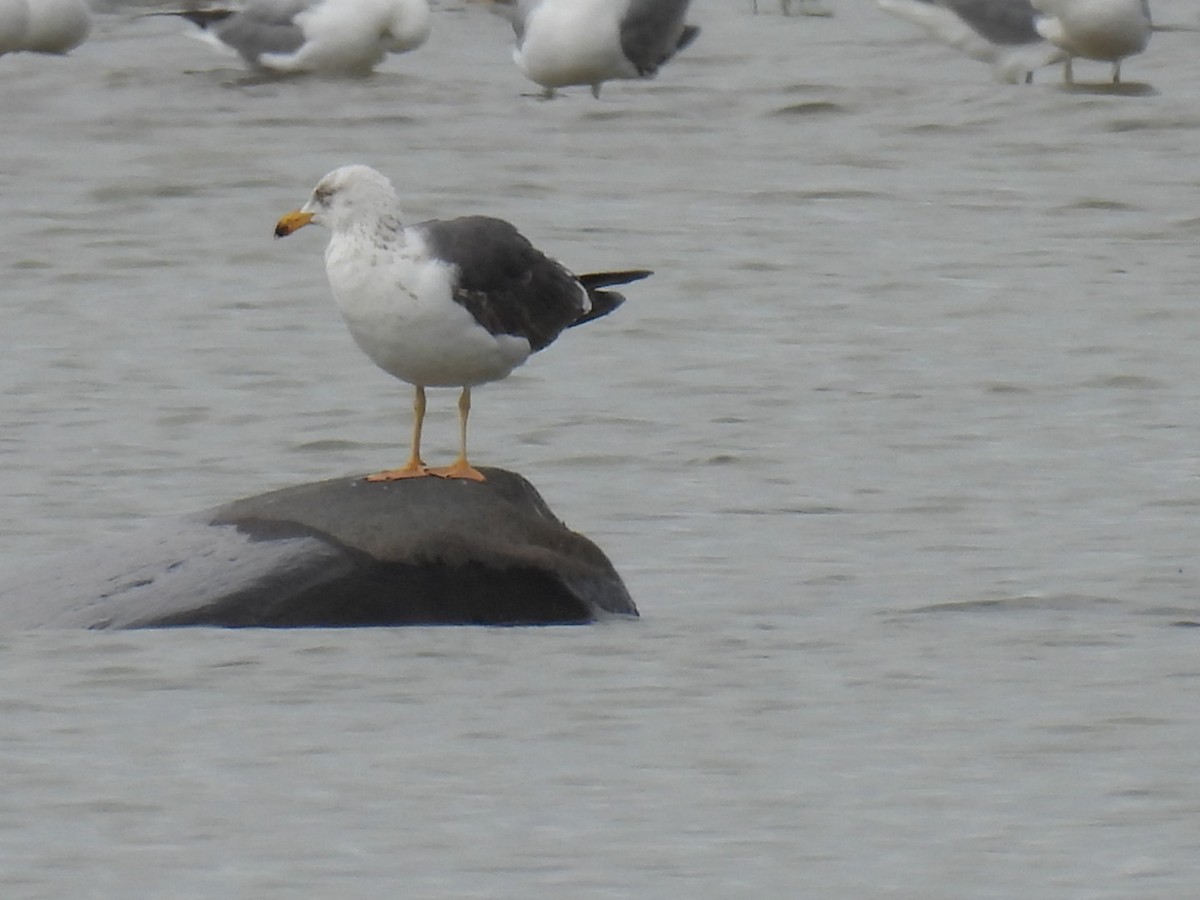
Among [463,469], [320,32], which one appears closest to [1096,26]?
[320,32]

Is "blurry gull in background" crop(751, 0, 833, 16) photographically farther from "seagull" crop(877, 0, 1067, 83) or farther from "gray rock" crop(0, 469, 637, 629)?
"gray rock" crop(0, 469, 637, 629)

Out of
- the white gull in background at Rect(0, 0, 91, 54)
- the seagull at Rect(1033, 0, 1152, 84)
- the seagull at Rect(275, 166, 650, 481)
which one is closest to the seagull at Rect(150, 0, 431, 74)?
the white gull in background at Rect(0, 0, 91, 54)

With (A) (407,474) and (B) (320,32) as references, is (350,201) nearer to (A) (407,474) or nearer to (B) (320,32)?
(A) (407,474)

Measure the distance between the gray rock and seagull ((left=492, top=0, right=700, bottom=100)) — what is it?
31.5ft

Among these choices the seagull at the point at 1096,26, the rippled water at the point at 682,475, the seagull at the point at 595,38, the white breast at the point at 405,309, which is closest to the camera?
the rippled water at the point at 682,475

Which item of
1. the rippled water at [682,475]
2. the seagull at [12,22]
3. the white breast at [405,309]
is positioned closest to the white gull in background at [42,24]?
the seagull at [12,22]

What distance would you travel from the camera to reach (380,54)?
19.1 m

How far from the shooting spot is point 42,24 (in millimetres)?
19688

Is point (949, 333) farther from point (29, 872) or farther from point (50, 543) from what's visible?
point (29, 872)

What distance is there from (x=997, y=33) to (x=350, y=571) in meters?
11.6

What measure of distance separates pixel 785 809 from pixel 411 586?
173cm

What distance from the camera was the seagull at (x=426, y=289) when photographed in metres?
7.49

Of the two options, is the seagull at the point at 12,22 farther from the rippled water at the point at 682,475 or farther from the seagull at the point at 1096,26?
the seagull at the point at 1096,26

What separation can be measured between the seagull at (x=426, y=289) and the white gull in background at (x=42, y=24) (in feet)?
39.1
